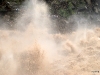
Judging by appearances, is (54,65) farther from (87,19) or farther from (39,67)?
(87,19)

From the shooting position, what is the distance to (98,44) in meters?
9.60

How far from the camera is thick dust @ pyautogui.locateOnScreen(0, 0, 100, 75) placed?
7207 mm

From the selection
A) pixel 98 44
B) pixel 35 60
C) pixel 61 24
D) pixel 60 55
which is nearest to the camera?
pixel 35 60

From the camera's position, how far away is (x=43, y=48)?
841 centimetres

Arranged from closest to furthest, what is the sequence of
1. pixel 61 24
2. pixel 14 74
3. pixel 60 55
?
pixel 14 74
pixel 60 55
pixel 61 24

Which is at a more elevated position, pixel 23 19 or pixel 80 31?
pixel 23 19

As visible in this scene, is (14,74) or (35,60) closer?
(14,74)

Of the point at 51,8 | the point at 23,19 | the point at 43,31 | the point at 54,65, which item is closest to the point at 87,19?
Result: the point at 51,8

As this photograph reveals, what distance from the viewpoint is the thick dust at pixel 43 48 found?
7.21 meters

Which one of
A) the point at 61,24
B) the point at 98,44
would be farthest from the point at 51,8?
the point at 98,44

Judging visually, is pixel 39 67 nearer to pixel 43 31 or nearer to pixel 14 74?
pixel 14 74

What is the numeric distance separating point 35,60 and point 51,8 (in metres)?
4.93

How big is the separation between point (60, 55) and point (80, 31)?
316cm

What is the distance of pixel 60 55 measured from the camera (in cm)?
847
